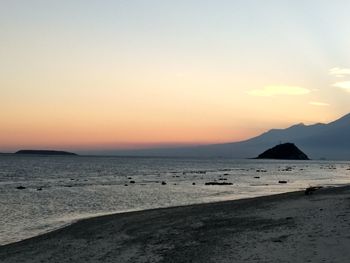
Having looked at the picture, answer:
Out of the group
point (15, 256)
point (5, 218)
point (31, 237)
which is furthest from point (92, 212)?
point (15, 256)

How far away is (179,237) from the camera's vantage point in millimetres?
23016

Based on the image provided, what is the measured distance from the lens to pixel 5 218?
119ft

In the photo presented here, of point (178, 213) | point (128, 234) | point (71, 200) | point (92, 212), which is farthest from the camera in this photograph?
point (71, 200)

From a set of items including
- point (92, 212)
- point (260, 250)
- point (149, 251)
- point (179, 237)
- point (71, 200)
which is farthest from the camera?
point (71, 200)

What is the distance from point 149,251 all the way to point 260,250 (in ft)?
16.8

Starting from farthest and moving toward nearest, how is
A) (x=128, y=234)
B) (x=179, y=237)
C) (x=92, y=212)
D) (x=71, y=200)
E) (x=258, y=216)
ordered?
(x=71, y=200) → (x=92, y=212) → (x=258, y=216) → (x=128, y=234) → (x=179, y=237)

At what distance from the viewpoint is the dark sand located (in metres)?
16.9

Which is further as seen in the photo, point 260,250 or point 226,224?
point 226,224

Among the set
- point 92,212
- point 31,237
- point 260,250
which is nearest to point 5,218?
point 92,212

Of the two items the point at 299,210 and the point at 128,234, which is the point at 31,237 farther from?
the point at 299,210

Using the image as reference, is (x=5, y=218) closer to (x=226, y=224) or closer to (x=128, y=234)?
(x=128, y=234)

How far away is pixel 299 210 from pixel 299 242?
11.4 metres

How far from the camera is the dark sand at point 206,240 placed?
55.4 ft

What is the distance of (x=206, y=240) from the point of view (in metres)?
21.4
